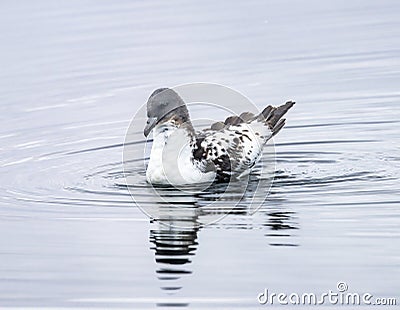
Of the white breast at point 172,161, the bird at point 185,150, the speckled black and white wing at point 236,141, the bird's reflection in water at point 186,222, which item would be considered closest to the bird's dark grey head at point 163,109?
the bird at point 185,150

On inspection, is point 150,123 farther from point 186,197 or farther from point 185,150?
point 186,197

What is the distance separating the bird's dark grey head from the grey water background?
0.76 metres

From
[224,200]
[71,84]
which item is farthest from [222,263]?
[71,84]

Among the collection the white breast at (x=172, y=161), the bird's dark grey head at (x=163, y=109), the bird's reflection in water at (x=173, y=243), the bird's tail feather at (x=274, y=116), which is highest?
the bird's tail feather at (x=274, y=116)

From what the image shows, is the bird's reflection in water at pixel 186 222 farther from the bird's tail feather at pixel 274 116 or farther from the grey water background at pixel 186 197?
the bird's tail feather at pixel 274 116

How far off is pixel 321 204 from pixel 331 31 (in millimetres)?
8363

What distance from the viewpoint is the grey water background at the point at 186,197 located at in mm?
11125

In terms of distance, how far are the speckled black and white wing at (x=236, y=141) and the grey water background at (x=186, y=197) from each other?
361mm

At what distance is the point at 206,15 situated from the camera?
22.5 meters

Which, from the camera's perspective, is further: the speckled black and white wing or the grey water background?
the speckled black and white wing

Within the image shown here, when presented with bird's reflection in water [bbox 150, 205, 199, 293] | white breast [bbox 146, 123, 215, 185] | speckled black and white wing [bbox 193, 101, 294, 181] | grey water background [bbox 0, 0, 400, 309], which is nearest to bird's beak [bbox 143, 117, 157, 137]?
white breast [bbox 146, 123, 215, 185]

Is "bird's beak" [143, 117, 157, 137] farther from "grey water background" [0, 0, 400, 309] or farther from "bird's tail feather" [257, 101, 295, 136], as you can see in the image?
"bird's tail feather" [257, 101, 295, 136]

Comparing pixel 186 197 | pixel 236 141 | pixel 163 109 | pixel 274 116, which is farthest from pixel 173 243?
pixel 274 116

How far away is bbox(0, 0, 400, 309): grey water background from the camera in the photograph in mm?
11125
